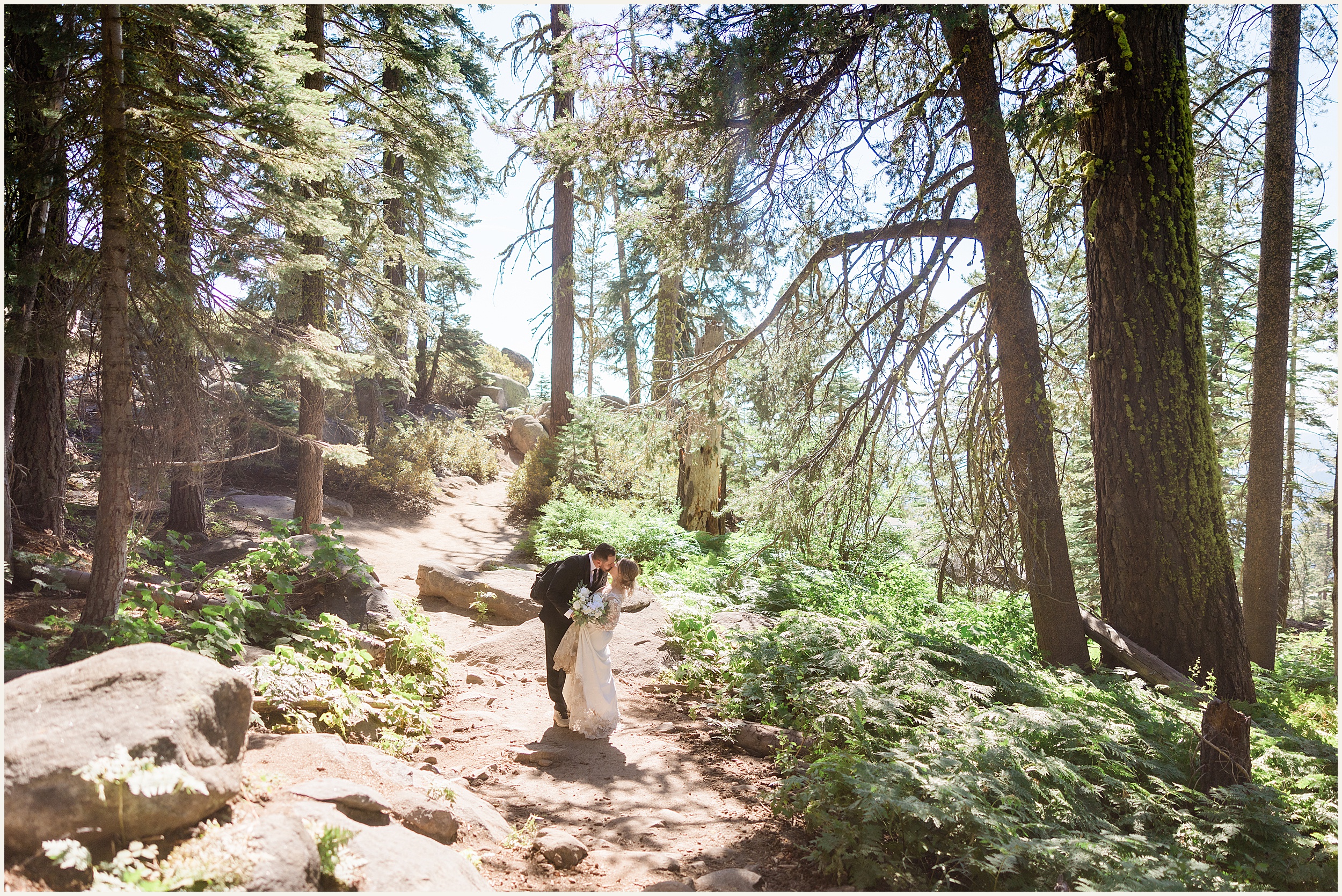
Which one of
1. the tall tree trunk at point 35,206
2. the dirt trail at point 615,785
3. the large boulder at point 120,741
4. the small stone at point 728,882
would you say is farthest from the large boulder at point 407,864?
the tall tree trunk at point 35,206

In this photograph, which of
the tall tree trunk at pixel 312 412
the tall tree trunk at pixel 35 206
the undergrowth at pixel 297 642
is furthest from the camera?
the tall tree trunk at pixel 312 412

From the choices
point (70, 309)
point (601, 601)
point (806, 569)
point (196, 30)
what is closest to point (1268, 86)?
point (806, 569)

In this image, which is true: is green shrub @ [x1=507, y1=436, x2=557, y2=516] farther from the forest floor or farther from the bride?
the bride

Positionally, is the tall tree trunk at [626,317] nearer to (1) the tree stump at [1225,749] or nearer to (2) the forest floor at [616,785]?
(2) the forest floor at [616,785]

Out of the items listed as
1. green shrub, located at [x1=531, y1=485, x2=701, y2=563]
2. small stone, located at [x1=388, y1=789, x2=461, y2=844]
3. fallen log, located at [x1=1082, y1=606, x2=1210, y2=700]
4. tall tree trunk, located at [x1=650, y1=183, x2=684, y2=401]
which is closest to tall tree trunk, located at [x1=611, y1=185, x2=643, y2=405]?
tall tree trunk, located at [x1=650, y1=183, x2=684, y2=401]

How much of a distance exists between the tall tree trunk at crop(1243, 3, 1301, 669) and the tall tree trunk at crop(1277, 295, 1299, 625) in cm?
401

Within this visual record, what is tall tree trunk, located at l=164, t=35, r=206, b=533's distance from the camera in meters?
5.91

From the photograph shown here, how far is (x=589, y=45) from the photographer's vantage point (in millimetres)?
7973

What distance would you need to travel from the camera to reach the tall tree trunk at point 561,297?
17234 millimetres

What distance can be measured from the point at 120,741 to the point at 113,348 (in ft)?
12.4

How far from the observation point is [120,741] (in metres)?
2.97

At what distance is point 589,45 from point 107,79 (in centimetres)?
453

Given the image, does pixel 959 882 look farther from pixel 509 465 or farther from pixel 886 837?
pixel 509 465

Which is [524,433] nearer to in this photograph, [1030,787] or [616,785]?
[616,785]
